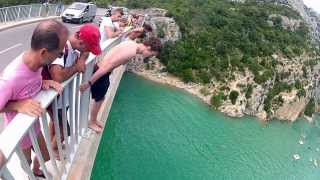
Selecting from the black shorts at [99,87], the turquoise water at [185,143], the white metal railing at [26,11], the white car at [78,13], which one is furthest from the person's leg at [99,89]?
the white car at [78,13]

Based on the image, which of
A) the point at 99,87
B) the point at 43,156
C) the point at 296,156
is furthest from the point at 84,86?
the point at 296,156

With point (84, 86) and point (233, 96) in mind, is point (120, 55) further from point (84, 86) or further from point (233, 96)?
point (233, 96)

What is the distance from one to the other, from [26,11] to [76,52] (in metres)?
25.1

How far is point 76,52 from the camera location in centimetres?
498

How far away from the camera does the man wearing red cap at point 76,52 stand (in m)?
4.58

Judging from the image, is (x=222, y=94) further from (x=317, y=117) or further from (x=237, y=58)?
(x=317, y=117)

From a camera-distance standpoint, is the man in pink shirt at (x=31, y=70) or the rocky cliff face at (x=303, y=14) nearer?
A: the man in pink shirt at (x=31, y=70)

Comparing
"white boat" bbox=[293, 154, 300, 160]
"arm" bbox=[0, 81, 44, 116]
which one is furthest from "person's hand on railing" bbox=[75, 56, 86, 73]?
"white boat" bbox=[293, 154, 300, 160]

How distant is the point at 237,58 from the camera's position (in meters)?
47.8

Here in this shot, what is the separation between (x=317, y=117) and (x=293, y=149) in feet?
77.2

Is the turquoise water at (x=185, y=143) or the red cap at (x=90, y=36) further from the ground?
the red cap at (x=90, y=36)

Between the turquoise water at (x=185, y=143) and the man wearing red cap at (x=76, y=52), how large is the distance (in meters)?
13.7

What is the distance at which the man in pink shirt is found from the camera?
140 inches

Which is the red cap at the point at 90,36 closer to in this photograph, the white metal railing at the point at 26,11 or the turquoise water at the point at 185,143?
the turquoise water at the point at 185,143
